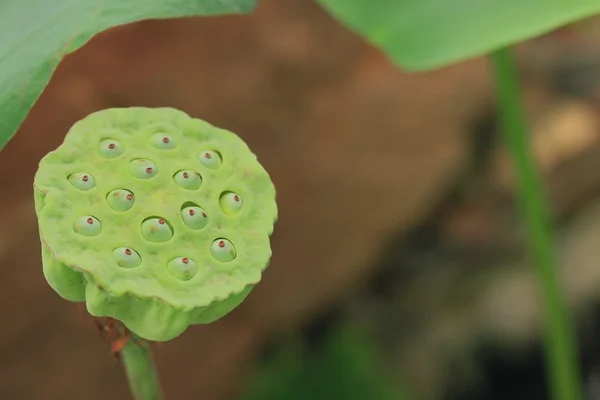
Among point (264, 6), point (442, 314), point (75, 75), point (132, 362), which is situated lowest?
point (132, 362)

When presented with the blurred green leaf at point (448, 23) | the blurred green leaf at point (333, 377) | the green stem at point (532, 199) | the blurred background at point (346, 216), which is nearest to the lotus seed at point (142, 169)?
the blurred green leaf at point (448, 23)

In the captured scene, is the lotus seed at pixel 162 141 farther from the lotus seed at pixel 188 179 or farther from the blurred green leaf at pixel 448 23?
the blurred green leaf at pixel 448 23

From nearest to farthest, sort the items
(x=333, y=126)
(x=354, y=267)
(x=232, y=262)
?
(x=232, y=262) < (x=333, y=126) < (x=354, y=267)

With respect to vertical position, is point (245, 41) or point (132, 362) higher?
point (245, 41)

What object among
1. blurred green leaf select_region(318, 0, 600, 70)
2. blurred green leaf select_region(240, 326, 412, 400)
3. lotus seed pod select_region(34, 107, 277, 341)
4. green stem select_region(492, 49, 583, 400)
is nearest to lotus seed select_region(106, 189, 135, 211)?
lotus seed pod select_region(34, 107, 277, 341)

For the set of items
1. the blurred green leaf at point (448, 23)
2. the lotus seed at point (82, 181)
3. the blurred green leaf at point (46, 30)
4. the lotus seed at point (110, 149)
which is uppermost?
the blurred green leaf at point (448, 23)

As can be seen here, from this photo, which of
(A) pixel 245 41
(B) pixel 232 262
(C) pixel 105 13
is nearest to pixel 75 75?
(A) pixel 245 41

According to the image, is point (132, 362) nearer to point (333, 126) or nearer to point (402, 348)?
point (333, 126)
